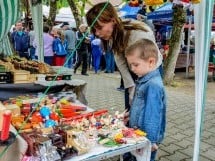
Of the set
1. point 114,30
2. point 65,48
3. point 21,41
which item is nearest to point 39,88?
point 114,30

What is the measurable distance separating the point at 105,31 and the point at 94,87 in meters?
5.13

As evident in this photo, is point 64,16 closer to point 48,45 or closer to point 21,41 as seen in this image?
point 21,41

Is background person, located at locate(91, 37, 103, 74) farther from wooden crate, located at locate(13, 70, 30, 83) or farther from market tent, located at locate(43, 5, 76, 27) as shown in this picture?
wooden crate, located at locate(13, 70, 30, 83)

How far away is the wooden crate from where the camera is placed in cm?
297

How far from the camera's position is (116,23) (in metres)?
2.30

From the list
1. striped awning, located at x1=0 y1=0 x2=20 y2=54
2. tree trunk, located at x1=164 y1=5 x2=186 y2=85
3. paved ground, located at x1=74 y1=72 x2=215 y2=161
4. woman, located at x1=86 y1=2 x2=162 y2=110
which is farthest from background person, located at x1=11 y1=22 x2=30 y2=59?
woman, located at x1=86 y1=2 x2=162 y2=110

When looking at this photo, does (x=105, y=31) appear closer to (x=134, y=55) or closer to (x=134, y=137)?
(x=134, y=55)

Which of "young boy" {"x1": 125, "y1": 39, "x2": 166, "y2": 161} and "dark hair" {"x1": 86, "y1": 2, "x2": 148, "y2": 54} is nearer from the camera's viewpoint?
"young boy" {"x1": 125, "y1": 39, "x2": 166, "y2": 161}

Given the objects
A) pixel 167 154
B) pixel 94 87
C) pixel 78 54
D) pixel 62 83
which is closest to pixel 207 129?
pixel 167 154

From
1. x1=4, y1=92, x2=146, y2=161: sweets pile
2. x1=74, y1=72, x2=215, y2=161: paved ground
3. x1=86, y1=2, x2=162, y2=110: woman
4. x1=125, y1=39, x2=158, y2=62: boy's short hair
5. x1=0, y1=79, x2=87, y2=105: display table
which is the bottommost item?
x1=74, y1=72, x2=215, y2=161: paved ground

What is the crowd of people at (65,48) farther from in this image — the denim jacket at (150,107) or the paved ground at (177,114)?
the denim jacket at (150,107)

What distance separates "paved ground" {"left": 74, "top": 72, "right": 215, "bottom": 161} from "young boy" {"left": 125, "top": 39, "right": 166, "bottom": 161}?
1.31m

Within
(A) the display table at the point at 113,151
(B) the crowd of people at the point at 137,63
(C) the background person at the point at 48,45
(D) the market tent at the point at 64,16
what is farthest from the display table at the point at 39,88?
(D) the market tent at the point at 64,16

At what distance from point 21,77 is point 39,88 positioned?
0.24 meters
